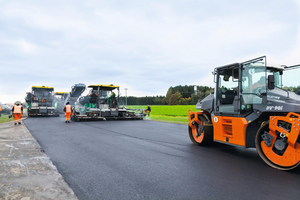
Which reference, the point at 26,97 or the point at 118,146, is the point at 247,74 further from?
the point at 26,97

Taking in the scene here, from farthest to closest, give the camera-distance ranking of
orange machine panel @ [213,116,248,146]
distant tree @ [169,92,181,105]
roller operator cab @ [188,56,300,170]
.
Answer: distant tree @ [169,92,181,105] < orange machine panel @ [213,116,248,146] < roller operator cab @ [188,56,300,170]

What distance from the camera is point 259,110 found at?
487 cm

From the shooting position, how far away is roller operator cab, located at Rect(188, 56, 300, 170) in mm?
4270

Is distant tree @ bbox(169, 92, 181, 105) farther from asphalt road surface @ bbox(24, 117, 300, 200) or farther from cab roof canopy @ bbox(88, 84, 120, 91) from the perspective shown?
asphalt road surface @ bbox(24, 117, 300, 200)

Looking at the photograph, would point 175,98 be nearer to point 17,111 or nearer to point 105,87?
point 105,87

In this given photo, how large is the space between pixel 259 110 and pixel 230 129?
98cm

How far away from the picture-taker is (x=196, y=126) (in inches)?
287

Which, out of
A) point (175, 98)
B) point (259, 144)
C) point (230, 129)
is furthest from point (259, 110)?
point (175, 98)

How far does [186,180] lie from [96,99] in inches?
621

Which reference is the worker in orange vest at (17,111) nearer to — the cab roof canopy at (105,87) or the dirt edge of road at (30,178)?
the cab roof canopy at (105,87)

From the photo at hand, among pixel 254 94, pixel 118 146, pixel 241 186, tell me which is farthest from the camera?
pixel 118 146

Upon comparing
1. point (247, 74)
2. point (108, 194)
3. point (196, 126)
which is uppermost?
point (247, 74)

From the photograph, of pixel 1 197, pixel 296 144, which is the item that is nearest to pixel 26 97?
pixel 1 197

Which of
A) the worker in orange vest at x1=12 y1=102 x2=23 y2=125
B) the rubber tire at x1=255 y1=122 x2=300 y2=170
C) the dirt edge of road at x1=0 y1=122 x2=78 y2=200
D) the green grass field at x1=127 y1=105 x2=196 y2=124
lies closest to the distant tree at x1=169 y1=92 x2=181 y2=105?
the green grass field at x1=127 y1=105 x2=196 y2=124
